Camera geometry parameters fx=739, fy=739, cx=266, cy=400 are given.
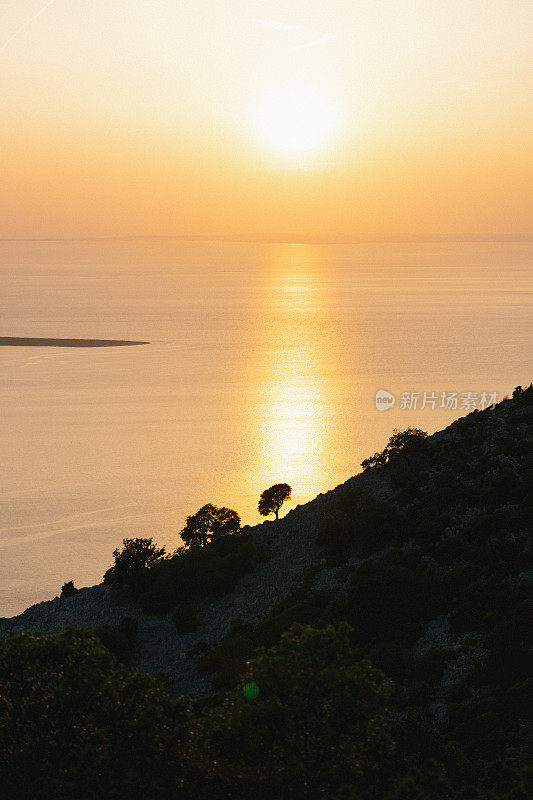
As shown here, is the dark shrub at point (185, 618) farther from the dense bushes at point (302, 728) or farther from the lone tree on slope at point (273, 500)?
the dense bushes at point (302, 728)

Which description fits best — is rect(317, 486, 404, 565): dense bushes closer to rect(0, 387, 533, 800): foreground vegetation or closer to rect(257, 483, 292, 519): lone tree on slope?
rect(0, 387, 533, 800): foreground vegetation

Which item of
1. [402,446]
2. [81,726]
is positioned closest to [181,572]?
[402,446]

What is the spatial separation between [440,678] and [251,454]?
4417 inches

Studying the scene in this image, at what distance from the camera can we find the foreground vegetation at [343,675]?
19.5 meters

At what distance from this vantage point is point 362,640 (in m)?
40.9

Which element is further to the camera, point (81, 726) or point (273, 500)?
point (273, 500)

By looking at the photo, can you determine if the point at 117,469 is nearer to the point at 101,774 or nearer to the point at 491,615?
the point at 491,615

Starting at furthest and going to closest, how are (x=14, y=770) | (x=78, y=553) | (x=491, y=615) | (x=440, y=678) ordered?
(x=78, y=553) < (x=491, y=615) < (x=440, y=678) < (x=14, y=770)

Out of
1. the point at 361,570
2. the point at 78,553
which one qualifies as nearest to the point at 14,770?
the point at 361,570

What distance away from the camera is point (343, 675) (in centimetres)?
2072

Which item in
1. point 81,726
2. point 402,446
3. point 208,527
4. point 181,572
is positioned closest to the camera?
point 81,726

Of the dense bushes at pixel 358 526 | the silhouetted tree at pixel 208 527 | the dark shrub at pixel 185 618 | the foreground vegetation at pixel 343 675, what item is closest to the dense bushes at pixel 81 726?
the foreground vegetation at pixel 343 675

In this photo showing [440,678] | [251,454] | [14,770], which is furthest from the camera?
[251,454]

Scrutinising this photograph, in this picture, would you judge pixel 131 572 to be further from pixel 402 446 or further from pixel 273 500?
pixel 402 446
